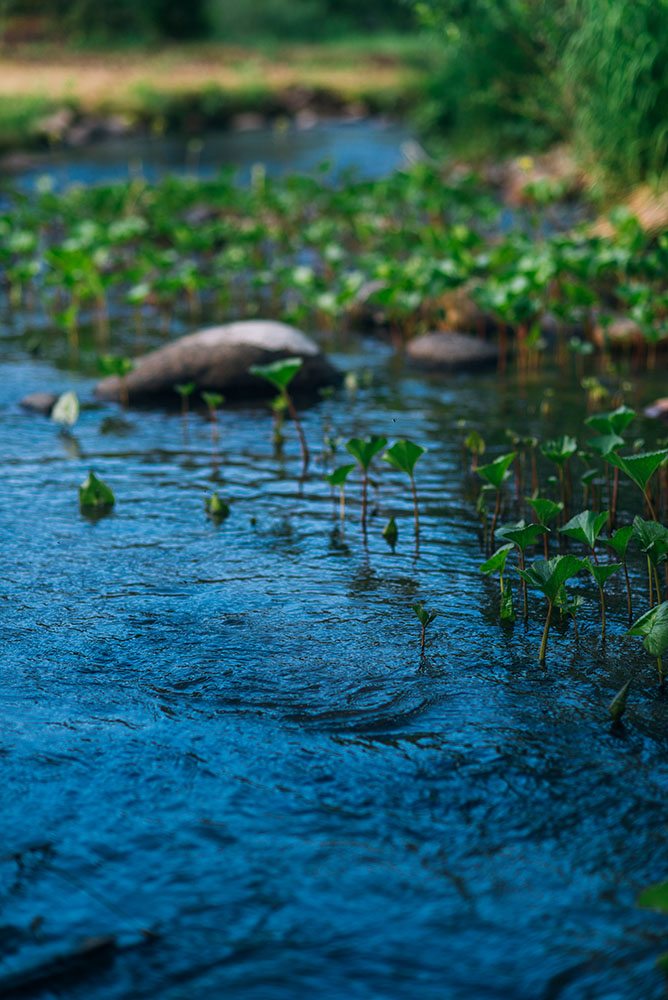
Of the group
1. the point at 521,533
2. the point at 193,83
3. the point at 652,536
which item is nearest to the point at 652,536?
the point at 652,536

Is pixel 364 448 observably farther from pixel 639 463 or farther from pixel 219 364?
pixel 219 364

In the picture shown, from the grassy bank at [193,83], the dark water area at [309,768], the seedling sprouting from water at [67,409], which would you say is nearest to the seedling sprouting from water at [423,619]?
the dark water area at [309,768]

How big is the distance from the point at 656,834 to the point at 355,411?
423cm

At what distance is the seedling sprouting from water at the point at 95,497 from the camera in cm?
509

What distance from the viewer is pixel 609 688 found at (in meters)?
3.50

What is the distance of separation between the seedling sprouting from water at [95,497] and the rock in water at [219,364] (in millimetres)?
1895

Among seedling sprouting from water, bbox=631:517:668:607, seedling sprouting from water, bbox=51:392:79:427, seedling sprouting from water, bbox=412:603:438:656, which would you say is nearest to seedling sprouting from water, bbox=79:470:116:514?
seedling sprouting from water, bbox=51:392:79:427

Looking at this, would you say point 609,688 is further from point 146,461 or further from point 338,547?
point 146,461

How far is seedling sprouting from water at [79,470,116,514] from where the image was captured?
509 centimetres

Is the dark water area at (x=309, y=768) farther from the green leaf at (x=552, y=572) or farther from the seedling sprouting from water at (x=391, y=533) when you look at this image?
the green leaf at (x=552, y=572)

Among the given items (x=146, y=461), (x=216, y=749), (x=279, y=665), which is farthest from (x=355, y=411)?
(x=216, y=749)

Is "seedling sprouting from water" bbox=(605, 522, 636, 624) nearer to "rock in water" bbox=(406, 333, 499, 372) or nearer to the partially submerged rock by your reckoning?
the partially submerged rock

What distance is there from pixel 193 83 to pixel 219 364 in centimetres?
2033

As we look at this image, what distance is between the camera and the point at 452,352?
7715 mm
